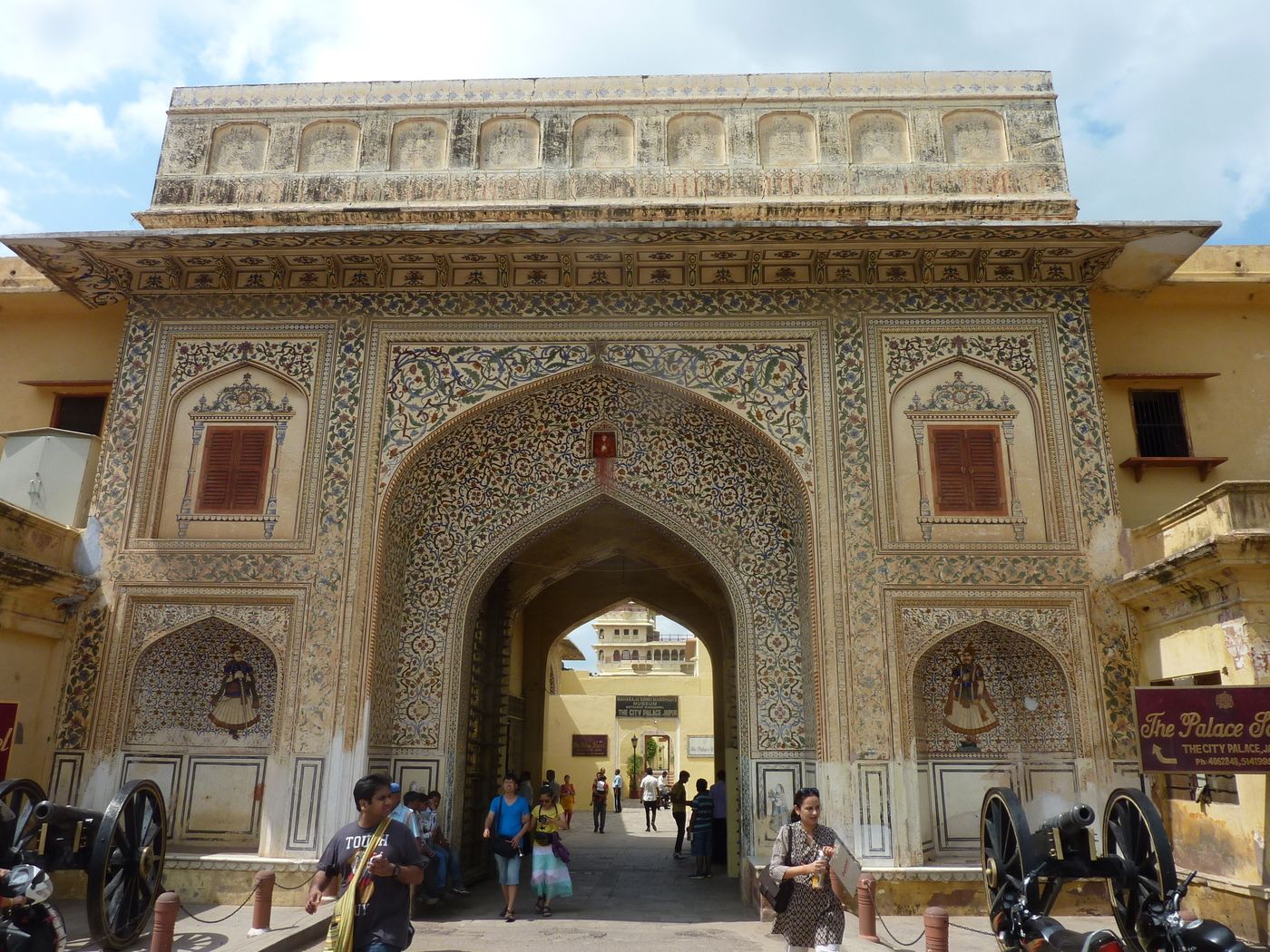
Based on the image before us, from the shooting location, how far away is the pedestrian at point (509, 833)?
29.7 ft

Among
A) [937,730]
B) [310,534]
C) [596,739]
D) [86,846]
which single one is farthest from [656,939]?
[596,739]

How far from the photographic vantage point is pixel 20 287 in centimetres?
1150

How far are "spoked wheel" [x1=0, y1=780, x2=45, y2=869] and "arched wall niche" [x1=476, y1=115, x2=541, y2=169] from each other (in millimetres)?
7816

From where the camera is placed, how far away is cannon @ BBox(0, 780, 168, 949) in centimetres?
596

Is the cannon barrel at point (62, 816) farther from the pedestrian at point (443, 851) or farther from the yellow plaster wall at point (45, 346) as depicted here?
the yellow plaster wall at point (45, 346)

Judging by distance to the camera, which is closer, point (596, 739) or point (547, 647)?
point (547, 647)

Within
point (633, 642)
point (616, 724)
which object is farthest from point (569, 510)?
point (633, 642)

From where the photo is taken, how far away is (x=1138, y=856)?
6.29 meters

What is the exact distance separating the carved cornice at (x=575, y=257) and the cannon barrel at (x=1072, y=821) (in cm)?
594

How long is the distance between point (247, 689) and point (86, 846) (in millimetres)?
3605

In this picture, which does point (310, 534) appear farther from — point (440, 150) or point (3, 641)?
point (440, 150)

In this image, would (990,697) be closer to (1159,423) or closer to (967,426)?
(967,426)

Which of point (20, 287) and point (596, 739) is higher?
point (20, 287)

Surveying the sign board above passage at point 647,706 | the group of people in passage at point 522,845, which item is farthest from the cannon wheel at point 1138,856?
the sign board above passage at point 647,706
